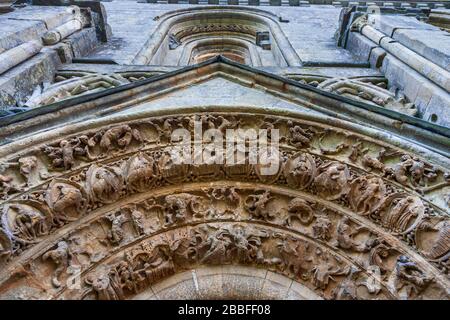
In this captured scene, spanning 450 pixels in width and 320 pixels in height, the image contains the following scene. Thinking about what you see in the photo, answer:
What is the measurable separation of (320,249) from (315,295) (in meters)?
0.53

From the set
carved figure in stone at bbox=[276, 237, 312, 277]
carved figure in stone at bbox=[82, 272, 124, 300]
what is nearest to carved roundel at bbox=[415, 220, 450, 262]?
carved figure in stone at bbox=[276, 237, 312, 277]

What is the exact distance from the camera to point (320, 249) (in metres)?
5.02

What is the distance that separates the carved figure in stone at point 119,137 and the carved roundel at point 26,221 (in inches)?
49.8

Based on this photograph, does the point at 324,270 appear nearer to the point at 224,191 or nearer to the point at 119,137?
the point at 224,191

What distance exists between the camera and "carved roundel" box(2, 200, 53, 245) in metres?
4.37

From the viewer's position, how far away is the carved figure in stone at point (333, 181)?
17.5ft

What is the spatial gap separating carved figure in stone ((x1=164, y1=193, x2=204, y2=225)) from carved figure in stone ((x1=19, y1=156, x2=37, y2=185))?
5.39 feet

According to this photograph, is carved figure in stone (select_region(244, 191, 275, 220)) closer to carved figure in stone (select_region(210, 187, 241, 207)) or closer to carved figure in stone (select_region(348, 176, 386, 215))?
carved figure in stone (select_region(210, 187, 241, 207))

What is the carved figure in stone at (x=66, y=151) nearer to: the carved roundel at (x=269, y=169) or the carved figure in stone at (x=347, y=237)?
the carved roundel at (x=269, y=169)

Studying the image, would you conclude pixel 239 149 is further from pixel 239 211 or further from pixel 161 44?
pixel 161 44

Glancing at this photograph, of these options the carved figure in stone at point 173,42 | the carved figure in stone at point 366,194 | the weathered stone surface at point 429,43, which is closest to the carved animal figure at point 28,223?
the carved figure in stone at point 366,194

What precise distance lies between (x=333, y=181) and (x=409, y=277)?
59.2 inches

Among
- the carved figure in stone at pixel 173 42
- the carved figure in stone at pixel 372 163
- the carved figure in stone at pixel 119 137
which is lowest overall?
the carved figure in stone at pixel 173 42
